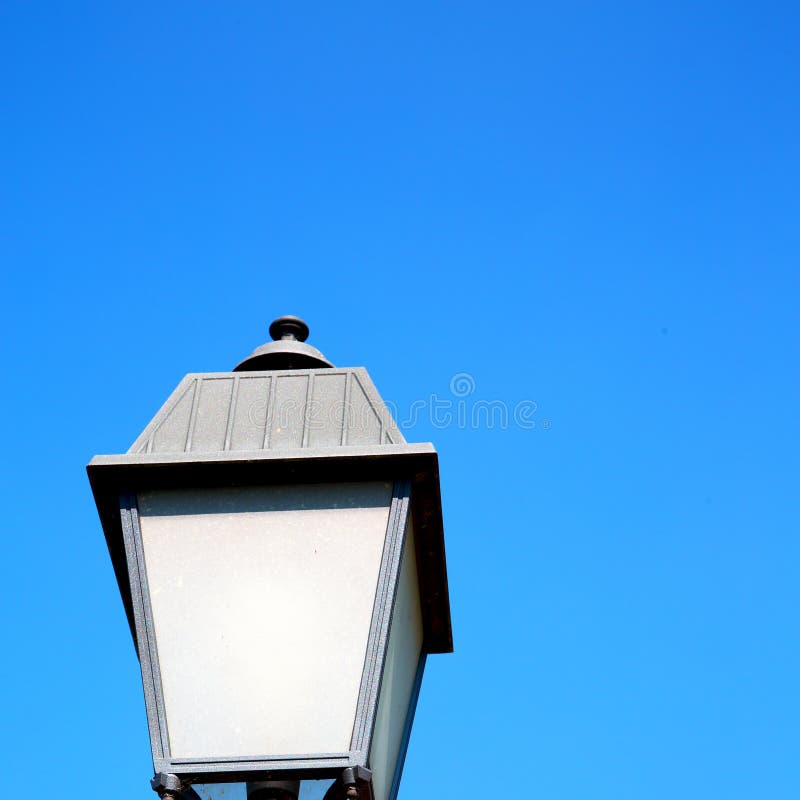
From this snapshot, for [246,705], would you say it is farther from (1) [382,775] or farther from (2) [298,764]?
(1) [382,775]

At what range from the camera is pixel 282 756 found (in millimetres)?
3922

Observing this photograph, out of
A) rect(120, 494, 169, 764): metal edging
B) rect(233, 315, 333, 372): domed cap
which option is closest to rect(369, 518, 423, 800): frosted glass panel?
rect(120, 494, 169, 764): metal edging

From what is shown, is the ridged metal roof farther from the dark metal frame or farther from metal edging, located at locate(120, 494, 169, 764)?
metal edging, located at locate(120, 494, 169, 764)

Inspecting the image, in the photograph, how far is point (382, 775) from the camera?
14.3 ft

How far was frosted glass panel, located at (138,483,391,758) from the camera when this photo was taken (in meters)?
4.00

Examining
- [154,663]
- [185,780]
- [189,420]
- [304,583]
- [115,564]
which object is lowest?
[185,780]

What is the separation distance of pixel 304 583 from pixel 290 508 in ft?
1.09

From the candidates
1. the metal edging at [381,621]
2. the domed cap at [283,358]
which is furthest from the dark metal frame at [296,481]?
the domed cap at [283,358]

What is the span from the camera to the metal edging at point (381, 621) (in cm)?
398

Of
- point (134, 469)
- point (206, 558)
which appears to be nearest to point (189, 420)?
point (134, 469)

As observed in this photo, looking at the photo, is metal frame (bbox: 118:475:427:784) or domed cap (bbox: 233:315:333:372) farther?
domed cap (bbox: 233:315:333:372)

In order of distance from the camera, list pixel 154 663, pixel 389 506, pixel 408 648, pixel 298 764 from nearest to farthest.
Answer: pixel 298 764 < pixel 154 663 < pixel 389 506 < pixel 408 648

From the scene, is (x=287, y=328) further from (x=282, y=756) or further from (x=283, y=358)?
(x=282, y=756)

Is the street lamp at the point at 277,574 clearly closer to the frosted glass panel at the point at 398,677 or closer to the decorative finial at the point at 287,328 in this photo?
the frosted glass panel at the point at 398,677
